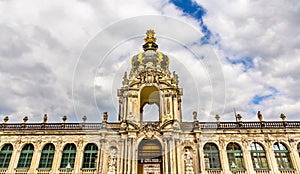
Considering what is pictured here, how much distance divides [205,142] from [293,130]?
38.0ft

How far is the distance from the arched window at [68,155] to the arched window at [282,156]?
25.9 m

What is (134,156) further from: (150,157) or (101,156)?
(101,156)

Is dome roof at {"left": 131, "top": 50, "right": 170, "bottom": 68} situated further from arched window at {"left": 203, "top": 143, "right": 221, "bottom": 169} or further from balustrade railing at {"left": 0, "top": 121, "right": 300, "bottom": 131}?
arched window at {"left": 203, "top": 143, "right": 221, "bottom": 169}

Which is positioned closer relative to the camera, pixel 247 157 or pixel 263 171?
pixel 263 171

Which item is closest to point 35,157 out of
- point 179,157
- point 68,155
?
point 68,155

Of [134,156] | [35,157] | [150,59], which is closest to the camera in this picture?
[134,156]

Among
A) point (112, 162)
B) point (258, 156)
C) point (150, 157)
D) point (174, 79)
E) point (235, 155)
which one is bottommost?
point (112, 162)

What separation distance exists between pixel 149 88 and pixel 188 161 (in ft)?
36.9

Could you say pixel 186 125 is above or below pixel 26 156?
above

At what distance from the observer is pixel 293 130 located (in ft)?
87.1

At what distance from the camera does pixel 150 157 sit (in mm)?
25203

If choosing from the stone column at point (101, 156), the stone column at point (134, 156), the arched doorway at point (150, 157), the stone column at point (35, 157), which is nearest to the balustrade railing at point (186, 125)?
the stone column at point (101, 156)

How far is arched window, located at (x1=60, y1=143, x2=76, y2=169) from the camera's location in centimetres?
2606

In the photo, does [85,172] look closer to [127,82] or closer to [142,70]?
[127,82]
